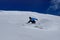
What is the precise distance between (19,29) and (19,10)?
1029mm

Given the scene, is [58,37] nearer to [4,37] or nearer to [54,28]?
[54,28]

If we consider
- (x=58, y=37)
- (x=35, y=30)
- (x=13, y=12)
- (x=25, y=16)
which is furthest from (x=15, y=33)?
(x=13, y=12)

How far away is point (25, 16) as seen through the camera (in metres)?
3.11

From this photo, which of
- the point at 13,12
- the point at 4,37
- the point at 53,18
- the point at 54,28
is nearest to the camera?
the point at 4,37

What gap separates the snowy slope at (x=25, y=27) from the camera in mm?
2151

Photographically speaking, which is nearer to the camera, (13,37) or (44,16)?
(13,37)

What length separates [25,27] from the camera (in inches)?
99.9

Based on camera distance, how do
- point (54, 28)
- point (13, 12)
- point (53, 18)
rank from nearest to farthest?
point (54, 28), point (53, 18), point (13, 12)

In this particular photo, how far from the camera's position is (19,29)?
2.43 meters

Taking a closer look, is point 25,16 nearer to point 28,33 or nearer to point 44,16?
point 44,16

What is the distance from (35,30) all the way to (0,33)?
53 centimetres

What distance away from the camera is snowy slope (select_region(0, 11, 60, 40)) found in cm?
215

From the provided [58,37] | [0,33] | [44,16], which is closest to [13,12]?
[44,16]

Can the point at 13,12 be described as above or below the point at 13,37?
above
